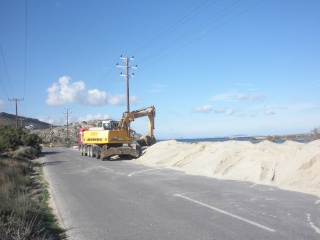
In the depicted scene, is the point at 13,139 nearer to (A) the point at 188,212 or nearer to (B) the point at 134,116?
→ (B) the point at 134,116

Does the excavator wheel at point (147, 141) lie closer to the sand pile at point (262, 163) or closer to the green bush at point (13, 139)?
the sand pile at point (262, 163)

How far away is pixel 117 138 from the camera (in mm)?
32125

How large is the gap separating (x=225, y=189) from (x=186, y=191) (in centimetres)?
132

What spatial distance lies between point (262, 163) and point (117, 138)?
18233 mm

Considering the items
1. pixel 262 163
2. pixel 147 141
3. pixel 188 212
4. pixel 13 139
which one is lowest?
pixel 188 212

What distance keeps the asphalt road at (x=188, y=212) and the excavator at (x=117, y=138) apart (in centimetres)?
1709

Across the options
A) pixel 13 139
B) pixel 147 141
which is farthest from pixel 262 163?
pixel 13 139

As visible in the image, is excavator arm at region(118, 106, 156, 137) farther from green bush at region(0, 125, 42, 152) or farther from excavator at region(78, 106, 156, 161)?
green bush at region(0, 125, 42, 152)

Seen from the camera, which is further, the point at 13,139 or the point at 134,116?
the point at 13,139

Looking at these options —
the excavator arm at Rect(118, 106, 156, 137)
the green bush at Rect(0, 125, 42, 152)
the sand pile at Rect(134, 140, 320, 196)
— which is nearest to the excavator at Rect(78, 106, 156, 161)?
the excavator arm at Rect(118, 106, 156, 137)

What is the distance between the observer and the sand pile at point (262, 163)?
12977 mm

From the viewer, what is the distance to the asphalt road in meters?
6.96

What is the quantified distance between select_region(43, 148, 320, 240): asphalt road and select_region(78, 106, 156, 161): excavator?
56.1 ft

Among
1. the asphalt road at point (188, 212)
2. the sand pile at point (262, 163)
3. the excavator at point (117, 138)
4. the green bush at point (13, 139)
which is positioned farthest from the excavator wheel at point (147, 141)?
the asphalt road at point (188, 212)
